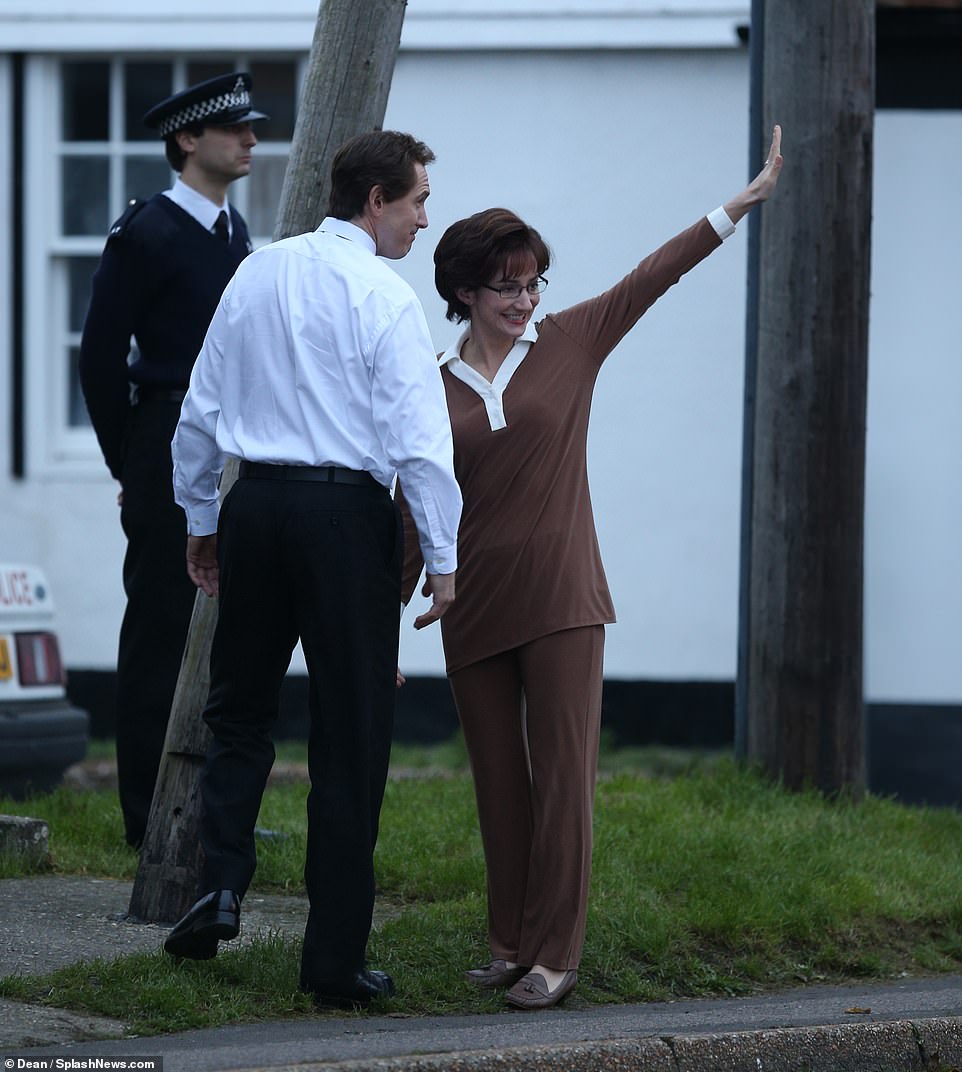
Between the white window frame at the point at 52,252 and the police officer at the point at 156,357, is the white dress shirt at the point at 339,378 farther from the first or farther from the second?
the white window frame at the point at 52,252

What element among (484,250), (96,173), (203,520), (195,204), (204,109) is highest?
(96,173)

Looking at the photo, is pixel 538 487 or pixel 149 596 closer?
pixel 538 487

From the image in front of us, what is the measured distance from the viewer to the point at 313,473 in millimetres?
4094

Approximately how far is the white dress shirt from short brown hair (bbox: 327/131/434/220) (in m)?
0.11

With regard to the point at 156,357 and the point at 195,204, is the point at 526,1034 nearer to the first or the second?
the point at 156,357

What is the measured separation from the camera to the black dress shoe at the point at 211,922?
13.4ft

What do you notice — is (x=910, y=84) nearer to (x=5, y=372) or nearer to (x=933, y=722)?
(x=933, y=722)

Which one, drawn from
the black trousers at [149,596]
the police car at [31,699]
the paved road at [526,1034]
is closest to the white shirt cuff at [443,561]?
the paved road at [526,1034]

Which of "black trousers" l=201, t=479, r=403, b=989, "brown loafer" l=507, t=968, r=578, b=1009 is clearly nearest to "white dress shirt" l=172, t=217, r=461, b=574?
"black trousers" l=201, t=479, r=403, b=989

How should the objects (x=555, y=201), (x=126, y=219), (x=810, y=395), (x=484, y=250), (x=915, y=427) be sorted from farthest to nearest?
(x=555, y=201) < (x=915, y=427) < (x=810, y=395) < (x=126, y=219) < (x=484, y=250)

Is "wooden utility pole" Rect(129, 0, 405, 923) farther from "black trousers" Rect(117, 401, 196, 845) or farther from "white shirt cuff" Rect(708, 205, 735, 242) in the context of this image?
"white shirt cuff" Rect(708, 205, 735, 242)

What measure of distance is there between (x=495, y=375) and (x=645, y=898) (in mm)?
1663

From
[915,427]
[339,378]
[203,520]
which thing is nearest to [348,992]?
[203,520]

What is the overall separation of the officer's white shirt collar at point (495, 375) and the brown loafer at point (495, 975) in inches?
52.6
